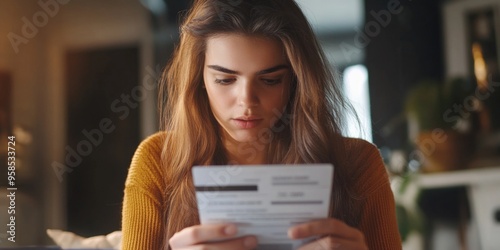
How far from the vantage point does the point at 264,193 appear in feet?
2.17

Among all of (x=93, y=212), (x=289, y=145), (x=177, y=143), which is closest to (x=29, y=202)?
(x=93, y=212)

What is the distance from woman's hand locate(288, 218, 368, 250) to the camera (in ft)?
2.25

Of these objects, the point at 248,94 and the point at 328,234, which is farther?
the point at 248,94

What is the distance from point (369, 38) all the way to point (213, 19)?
4.18 ft

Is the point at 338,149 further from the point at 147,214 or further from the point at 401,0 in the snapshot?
the point at 401,0

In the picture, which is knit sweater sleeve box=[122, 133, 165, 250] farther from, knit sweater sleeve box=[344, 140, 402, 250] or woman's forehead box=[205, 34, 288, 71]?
knit sweater sleeve box=[344, 140, 402, 250]

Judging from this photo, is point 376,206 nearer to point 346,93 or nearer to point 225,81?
point 225,81

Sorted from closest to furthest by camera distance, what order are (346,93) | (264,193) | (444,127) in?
(264,193) < (346,93) < (444,127)

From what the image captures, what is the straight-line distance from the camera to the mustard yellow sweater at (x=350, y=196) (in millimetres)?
878

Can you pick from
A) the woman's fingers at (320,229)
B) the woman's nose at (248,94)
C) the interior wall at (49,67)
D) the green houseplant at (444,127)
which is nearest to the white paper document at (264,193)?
the woman's fingers at (320,229)

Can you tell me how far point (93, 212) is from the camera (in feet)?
5.82

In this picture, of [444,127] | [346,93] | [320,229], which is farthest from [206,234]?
[444,127]

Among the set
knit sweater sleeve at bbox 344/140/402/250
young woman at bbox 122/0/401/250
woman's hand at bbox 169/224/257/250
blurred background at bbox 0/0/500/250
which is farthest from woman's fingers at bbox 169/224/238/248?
blurred background at bbox 0/0/500/250

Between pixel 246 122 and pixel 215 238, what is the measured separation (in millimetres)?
220
